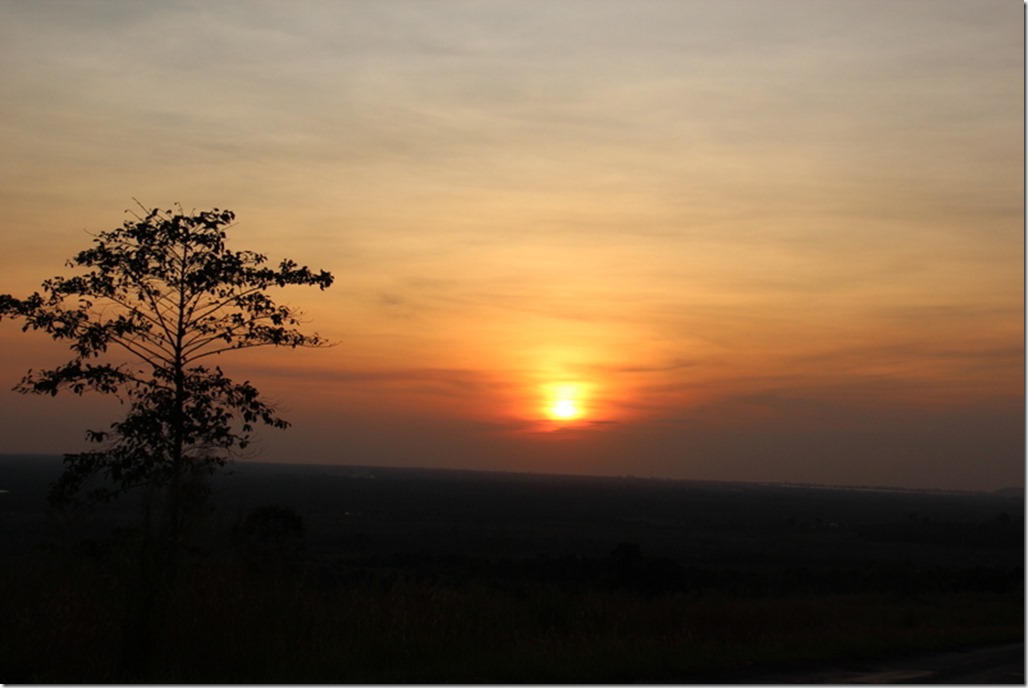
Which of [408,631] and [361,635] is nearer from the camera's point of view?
[361,635]

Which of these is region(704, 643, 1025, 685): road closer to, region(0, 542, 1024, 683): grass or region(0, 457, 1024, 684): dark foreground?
region(0, 457, 1024, 684): dark foreground

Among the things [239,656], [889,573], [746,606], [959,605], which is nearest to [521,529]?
[889,573]

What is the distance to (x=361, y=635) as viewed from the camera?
14.5m

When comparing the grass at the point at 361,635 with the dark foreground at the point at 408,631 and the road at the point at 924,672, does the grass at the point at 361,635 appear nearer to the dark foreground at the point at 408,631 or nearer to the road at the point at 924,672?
the dark foreground at the point at 408,631

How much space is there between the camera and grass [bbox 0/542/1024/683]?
12.7 meters

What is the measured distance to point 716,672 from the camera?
46.7 feet

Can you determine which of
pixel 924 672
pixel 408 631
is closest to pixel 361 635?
pixel 408 631

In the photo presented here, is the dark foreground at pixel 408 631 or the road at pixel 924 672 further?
the road at pixel 924 672

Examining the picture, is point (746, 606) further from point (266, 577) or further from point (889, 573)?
point (889, 573)

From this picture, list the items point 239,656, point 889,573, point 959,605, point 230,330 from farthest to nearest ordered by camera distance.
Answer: point 889,573
point 959,605
point 230,330
point 239,656

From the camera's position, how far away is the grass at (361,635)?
1269 cm

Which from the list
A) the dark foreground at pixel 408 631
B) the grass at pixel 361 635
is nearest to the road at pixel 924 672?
the dark foreground at pixel 408 631

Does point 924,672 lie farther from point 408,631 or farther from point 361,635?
point 361,635

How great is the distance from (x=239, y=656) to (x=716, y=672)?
6.42 m
